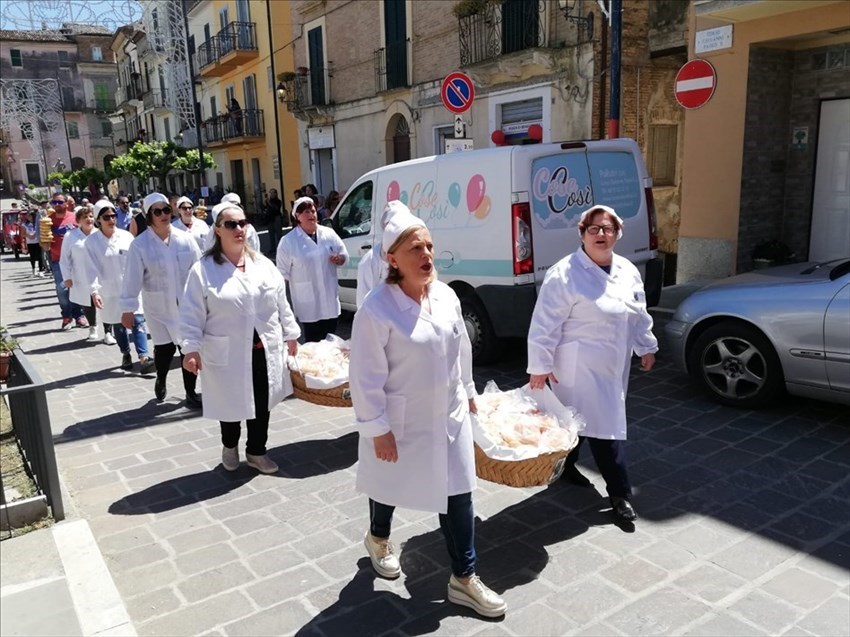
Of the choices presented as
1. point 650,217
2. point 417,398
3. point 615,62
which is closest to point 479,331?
point 650,217

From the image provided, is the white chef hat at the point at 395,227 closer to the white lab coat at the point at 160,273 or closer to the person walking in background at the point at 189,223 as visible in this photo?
the white lab coat at the point at 160,273

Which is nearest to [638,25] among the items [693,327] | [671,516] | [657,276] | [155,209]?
[657,276]

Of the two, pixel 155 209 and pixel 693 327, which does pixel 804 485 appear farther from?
pixel 155 209

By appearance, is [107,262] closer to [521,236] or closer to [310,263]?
[310,263]

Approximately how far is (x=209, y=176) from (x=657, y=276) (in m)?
36.0

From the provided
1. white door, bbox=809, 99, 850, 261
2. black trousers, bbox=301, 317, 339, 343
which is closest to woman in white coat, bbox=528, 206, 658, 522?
black trousers, bbox=301, 317, 339, 343

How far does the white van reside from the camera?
698 centimetres

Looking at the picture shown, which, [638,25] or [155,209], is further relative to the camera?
[638,25]

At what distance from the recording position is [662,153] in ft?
50.5

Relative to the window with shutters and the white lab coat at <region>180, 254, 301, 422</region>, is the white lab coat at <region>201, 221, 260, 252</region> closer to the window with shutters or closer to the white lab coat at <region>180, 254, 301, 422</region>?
the white lab coat at <region>180, 254, 301, 422</region>

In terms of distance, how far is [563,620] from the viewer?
3.33 m

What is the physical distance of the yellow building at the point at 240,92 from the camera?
97.0 ft

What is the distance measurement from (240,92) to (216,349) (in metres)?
31.0

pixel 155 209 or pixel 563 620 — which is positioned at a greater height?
pixel 155 209
